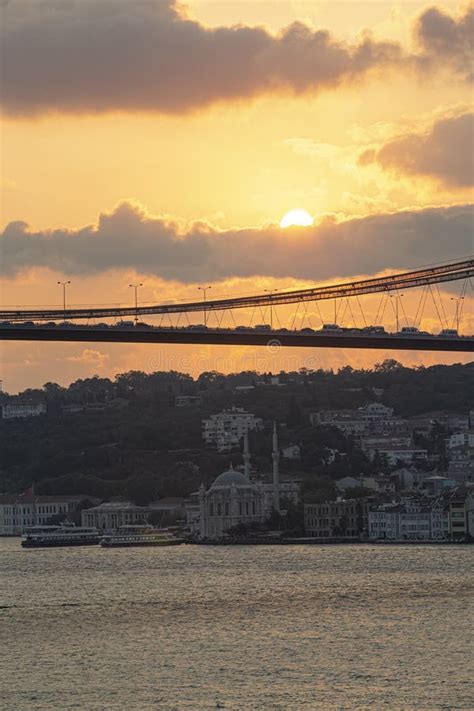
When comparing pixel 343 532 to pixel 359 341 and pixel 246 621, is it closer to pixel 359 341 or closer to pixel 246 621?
pixel 359 341

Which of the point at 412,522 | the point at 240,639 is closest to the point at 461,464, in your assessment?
the point at 412,522

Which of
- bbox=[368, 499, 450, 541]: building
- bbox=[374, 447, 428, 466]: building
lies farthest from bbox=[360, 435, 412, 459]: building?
bbox=[368, 499, 450, 541]: building

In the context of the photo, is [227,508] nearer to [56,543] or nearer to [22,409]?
[56,543]

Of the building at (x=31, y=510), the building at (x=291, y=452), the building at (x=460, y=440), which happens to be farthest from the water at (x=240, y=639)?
the building at (x=460, y=440)

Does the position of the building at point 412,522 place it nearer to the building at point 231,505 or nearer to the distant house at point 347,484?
the building at point 231,505

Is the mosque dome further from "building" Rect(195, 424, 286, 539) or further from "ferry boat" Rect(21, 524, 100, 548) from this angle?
"ferry boat" Rect(21, 524, 100, 548)

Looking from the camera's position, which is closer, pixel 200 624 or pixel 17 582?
pixel 200 624

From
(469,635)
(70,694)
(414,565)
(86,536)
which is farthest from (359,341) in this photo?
(86,536)
